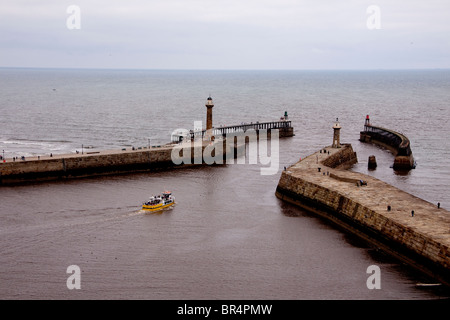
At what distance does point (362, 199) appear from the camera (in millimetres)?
42000

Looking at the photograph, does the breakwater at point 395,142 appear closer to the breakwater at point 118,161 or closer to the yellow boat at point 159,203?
the breakwater at point 118,161

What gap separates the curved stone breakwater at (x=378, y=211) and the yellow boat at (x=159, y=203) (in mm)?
11329

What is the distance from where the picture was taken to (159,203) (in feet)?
153

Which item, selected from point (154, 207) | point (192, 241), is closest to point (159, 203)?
point (154, 207)

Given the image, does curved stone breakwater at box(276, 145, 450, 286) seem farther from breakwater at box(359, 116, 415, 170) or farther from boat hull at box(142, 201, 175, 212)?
breakwater at box(359, 116, 415, 170)

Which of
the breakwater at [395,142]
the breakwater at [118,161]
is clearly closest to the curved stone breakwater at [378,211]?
the breakwater at [395,142]

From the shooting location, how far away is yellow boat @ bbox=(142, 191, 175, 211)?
46.0 meters

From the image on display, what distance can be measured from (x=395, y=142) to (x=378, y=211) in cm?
4330

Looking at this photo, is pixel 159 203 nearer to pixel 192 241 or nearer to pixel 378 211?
pixel 192 241

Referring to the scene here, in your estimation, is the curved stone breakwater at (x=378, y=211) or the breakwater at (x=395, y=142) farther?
the breakwater at (x=395, y=142)

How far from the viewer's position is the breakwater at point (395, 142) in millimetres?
64812

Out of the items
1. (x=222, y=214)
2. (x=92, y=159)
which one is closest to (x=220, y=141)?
(x=92, y=159)

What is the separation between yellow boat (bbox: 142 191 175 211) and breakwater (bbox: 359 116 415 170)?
32.1 meters

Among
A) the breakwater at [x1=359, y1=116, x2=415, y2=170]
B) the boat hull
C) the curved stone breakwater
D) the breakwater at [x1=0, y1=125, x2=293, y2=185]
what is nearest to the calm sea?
the boat hull
